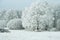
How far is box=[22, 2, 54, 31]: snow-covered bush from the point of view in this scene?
8.80 metres

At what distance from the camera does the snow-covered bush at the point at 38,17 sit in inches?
347

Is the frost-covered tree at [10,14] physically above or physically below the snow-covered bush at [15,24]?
above

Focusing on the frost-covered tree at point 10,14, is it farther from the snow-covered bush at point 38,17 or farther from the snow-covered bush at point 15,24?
the snow-covered bush at point 38,17

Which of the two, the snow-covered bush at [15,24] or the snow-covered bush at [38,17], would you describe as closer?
the snow-covered bush at [38,17]

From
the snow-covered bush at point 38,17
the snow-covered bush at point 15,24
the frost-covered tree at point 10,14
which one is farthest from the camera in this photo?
the frost-covered tree at point 10,14

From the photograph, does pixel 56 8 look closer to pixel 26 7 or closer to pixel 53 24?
pixel 53 24

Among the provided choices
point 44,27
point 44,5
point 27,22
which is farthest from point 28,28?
point 44,5

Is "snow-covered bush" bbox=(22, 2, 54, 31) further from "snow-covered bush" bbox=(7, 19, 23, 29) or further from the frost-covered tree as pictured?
the frost-covered tree

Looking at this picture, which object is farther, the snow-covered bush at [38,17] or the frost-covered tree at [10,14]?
the frost-covered tree at [10,14]

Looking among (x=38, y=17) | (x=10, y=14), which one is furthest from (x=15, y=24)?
(x=38, y=17)

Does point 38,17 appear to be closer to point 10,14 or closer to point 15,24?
point 15,24

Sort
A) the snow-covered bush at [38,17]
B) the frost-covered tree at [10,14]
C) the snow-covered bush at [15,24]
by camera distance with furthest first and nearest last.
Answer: the frost-covered tree at [10,14]
the snow-covered bush at [15,24]
the snow-covered bush at [38,17]

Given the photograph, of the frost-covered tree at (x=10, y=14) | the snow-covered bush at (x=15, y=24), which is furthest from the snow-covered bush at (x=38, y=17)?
the frost-covered tree at (x=10, y=14)

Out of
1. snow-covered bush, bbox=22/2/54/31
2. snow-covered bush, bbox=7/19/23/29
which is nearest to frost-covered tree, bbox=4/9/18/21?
snow-covered bush, bbox=7/19/23/29
